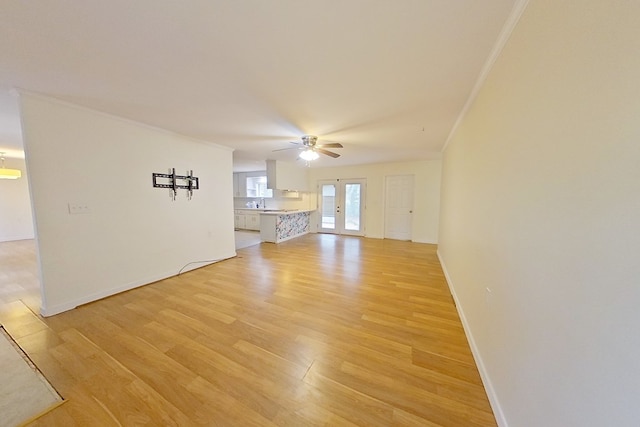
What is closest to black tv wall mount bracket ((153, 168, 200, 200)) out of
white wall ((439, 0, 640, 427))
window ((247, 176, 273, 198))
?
white wall ((439, 0, 640, 427))

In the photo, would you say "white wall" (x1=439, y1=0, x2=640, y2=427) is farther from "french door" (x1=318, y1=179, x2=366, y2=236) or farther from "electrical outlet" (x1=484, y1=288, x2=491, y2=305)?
"french door" (x1=318, y1=179, x2=366, y2=236)

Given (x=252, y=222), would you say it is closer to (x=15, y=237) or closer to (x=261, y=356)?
(x=15, y=237)

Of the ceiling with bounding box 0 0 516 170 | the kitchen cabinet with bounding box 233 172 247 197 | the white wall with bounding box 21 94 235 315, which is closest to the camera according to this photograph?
the ceiling with bounding box 0 0 516 170

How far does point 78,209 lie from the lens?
2.53 m

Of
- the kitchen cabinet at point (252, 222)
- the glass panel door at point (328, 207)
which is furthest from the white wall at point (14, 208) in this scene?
the glass panel door at point (328, 207)

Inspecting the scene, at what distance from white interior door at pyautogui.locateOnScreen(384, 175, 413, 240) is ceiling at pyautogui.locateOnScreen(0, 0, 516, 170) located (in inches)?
145

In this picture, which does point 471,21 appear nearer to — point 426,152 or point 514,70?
point 514,70

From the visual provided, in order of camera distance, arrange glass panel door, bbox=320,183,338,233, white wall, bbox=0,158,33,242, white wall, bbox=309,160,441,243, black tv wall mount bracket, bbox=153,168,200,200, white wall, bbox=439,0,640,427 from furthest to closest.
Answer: glass panel door, bbox=320,183,338,233 → white wall, bbox=309,160,441,243 → white wall, bbox=0,158,33,242 → black tv wall mount bracket, bbox=153,168,200,200 → white wall, bbox=439,0,640,427

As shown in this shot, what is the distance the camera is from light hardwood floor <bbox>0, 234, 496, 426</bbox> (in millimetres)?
1354

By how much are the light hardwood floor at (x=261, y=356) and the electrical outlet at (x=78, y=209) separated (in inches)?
43.2

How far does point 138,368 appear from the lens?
65.7 inches

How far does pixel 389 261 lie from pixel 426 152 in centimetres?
254

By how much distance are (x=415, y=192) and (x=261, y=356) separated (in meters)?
5.60

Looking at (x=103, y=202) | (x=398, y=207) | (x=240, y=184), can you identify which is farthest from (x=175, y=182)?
(x=398, y=207)
